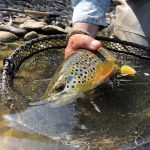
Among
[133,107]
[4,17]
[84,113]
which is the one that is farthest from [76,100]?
[4,17]

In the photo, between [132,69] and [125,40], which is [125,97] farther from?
[125,40]

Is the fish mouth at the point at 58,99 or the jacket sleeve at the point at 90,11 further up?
the jacket sleeve at the point at 90,11

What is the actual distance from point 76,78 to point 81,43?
0.36 m

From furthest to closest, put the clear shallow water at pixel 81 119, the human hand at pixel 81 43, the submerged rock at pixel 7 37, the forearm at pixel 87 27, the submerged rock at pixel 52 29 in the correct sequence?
the submerged rock at pixel 52 29, the submerged rock at pixel 7 37, the forearm at pixel 87 27, the human hand at pixel 81 43, the clear shallow water at pixel 81 119

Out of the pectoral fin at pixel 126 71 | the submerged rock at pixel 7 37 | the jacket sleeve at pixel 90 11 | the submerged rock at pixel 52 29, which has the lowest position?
the submerged rock at pixel 52 29

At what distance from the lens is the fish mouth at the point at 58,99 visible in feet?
6.35

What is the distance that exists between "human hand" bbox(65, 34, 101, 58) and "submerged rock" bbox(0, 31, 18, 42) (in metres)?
1.21

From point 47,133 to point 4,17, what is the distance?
2811 mm

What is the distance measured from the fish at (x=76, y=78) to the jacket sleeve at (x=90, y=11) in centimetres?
39

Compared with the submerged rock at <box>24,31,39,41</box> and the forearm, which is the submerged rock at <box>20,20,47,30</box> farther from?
the forearm

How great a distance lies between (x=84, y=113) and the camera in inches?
80.1

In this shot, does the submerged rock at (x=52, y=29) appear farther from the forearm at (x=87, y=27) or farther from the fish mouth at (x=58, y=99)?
the fish mouth at (x=58, y=99)

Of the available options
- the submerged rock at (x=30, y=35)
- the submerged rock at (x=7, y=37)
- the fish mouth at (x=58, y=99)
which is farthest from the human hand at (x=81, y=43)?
the submerged rock at (x=30, y=35)

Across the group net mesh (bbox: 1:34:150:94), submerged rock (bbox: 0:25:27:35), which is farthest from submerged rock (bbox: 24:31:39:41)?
net mesh (bbox: 1:34:150:94)
